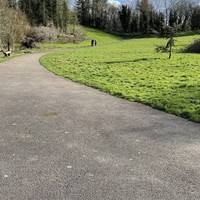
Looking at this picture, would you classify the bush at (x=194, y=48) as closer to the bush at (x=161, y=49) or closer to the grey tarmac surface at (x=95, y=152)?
the bush at (x=161, y=49)

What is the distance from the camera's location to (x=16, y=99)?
10.4 meters

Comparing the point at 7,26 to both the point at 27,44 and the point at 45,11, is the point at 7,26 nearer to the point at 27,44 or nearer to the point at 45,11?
the point at 27,44

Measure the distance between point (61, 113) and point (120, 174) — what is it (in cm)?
390

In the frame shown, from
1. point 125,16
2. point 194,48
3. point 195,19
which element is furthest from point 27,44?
point 125,16

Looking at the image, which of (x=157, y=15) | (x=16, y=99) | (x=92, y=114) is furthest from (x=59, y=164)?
(x=157, y=15)

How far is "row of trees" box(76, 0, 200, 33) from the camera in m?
84.1

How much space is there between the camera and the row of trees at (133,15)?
8412cm

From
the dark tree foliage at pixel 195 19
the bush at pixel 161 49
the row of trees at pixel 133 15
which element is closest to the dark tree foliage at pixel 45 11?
the row of trees at pixel 133 15

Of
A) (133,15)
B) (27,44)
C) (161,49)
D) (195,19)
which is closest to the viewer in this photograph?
(161,49)

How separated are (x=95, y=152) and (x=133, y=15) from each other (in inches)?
3672

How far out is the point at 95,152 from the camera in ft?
19.1

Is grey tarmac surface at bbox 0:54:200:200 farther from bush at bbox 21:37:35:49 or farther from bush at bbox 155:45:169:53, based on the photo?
bush at bbox 21:37:35:49

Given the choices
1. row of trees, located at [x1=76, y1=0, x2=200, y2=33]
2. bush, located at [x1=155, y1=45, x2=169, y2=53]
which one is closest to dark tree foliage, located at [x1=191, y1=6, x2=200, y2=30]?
row of trees, located at [x1=76, y1=0, x2=200, y2=33]

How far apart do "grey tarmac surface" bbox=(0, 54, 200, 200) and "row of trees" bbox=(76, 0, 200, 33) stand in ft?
231
